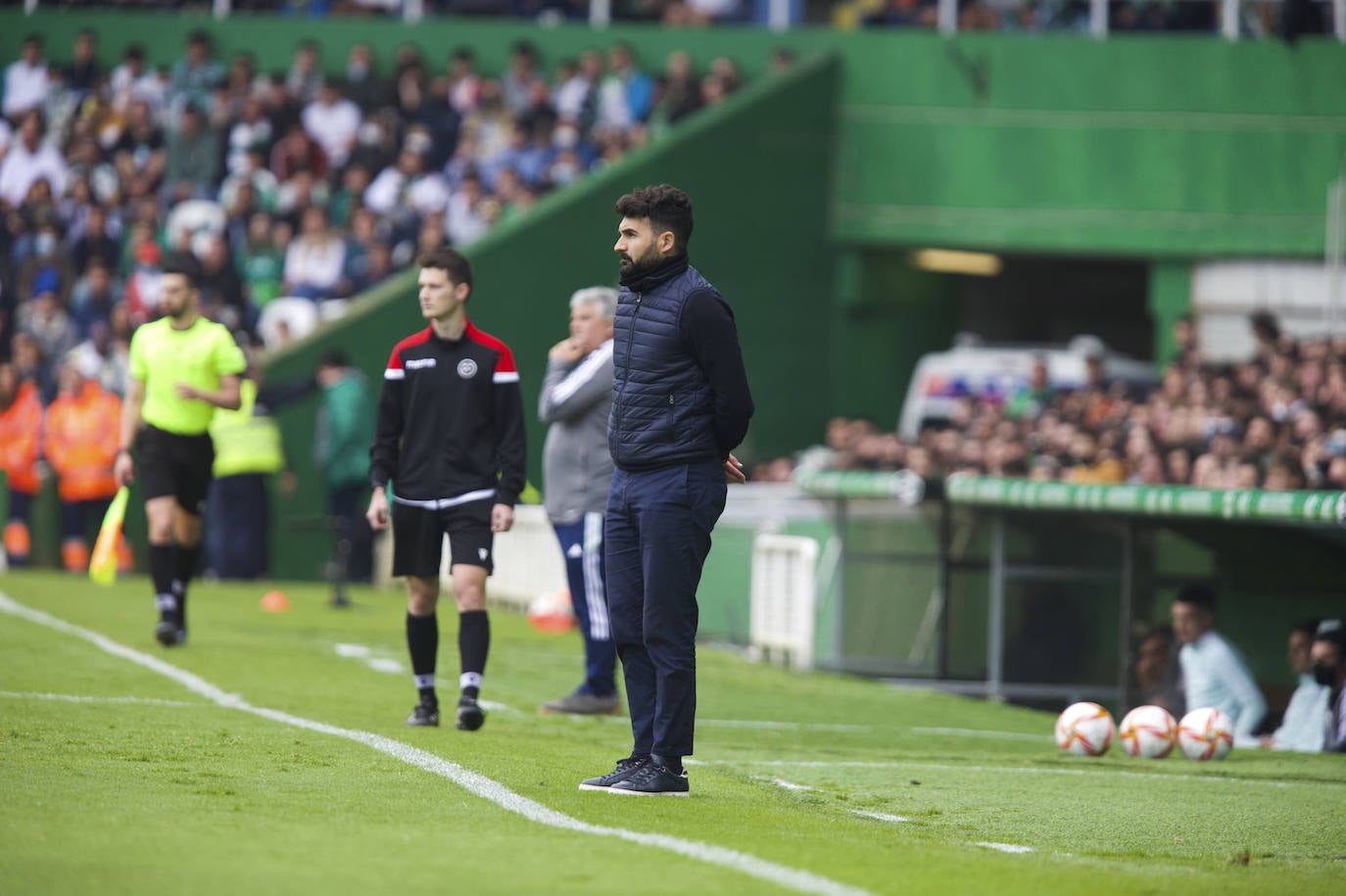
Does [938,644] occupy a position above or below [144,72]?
below

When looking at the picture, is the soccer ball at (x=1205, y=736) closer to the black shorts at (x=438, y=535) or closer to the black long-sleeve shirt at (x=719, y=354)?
the black shorts at (x=438, y=535)

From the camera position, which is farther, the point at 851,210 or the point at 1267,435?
the point at 851,210

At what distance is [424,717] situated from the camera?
963cm

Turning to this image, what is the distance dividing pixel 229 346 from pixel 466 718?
404cm

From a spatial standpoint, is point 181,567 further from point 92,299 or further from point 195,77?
point 195,77

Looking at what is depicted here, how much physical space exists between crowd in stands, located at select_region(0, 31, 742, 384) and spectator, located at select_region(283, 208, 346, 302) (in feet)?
0.08

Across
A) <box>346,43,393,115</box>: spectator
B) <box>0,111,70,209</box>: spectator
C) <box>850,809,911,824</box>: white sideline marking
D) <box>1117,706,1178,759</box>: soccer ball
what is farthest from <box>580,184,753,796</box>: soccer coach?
<box>0,111,70,209</box>: spectator

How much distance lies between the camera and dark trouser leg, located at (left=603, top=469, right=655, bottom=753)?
25.3ft

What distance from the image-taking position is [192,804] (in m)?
6.86

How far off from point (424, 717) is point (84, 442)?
12774 mm

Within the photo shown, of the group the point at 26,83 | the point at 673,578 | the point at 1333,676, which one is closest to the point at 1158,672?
the point at 1333,676

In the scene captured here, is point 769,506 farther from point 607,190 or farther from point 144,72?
point 144,72

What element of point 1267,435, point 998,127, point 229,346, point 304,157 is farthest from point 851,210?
point 229,346

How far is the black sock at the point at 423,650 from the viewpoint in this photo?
969cm
